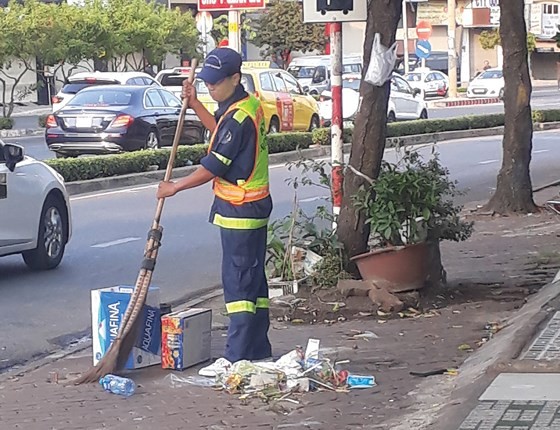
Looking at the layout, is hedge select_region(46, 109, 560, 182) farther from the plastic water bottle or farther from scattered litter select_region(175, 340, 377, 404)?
the plastic water bottle

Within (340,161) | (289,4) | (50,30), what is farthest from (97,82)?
(289,4)

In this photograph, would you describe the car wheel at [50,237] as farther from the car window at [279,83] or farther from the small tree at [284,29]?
the small tree at [284,29]

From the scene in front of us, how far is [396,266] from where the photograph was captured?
920 centimetres

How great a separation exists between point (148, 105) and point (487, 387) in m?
18.0

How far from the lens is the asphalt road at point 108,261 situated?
927 centimetres

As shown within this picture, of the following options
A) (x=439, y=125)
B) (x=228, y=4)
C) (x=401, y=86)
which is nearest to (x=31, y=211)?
(x=228, y=4)

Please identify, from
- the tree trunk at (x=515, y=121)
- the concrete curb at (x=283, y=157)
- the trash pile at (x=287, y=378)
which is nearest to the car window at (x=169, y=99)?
the concrete curb at (x=283, y=157)

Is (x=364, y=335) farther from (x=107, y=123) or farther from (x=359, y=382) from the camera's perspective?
(x=107, y=123)

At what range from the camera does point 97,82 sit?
2914 cm

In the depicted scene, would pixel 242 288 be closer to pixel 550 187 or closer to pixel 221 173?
pixel 221 173

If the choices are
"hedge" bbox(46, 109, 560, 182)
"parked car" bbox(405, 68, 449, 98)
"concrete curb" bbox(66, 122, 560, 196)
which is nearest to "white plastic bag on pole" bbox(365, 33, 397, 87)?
"concrete curb" bbox(66, 122, 560, 196)

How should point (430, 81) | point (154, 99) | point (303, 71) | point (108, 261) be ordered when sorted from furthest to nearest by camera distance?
1. point (430, 81)
2. point (303, 71)
3. point (154, 99)
4. point (108, 261)

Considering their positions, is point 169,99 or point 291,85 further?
point 291,85

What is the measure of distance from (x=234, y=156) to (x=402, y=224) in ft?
9.02
